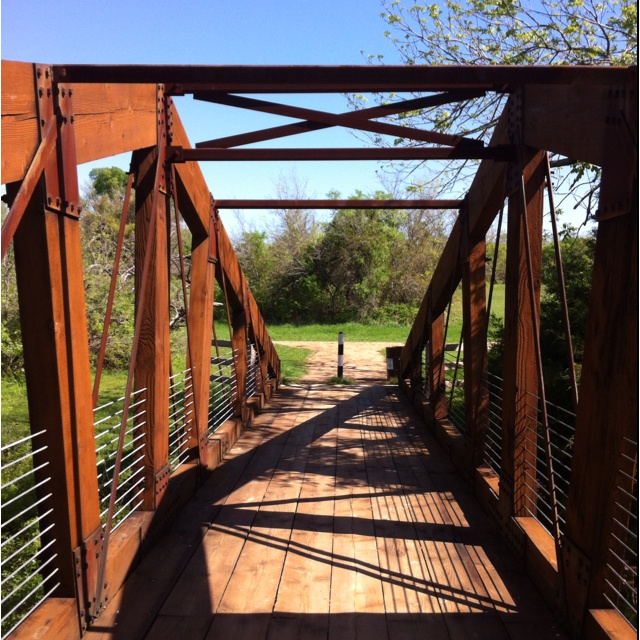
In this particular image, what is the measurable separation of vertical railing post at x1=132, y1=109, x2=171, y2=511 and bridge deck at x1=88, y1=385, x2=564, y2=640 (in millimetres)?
469

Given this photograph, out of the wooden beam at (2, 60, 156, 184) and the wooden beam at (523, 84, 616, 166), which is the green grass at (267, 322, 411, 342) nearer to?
the wooden beam at (523, 84, 616, 166)

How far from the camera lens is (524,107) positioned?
3539 millimetres

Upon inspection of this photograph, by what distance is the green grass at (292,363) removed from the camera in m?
12.2

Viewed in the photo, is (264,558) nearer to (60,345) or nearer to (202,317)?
(60,345)

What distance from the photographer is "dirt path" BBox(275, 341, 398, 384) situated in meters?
12.7

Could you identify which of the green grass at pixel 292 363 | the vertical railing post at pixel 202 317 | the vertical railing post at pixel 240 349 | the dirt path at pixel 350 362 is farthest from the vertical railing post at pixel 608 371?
the dirt path at pixel 350 362

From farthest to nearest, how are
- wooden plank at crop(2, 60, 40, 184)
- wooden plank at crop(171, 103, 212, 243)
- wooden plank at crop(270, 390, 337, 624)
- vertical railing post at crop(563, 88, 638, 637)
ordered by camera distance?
wooden plank at crop(171, 103, 212, 243) < wooden plank at crop(270, 390, 337, 624) < vertical railing post at crop(563, 88, 638, 637) < wooden plank at crop(2, 60, 40, 184)

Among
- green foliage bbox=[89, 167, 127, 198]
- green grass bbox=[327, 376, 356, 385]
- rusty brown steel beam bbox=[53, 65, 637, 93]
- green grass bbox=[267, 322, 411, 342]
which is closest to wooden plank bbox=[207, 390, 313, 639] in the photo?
rusty brown steel beam bbox=[53, 65, 637, 93]

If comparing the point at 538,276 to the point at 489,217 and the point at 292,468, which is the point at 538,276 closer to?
the point at 489,217

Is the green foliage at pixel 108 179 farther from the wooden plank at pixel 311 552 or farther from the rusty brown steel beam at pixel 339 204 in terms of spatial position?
the wooden plank at pixel 311 552

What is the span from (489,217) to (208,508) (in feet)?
9.01

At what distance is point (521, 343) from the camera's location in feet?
11.7

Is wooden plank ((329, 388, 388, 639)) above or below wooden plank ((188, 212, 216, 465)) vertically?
below

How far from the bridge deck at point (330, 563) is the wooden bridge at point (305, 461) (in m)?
0.01
